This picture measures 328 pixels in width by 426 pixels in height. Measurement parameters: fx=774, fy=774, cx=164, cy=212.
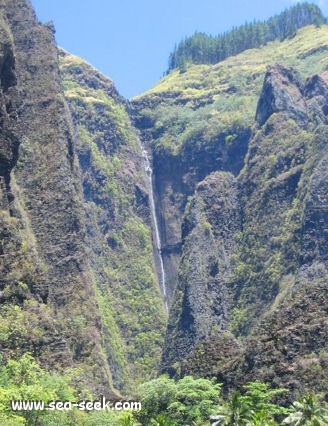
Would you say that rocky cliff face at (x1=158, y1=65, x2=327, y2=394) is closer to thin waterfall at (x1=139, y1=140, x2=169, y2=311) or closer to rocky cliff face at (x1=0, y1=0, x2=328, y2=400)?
rocky cliff face at (x1=0, y1=0, x2=328, y2=400)

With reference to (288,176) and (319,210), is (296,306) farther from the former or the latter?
(288,176)

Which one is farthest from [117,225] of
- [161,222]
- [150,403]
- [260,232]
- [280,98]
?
[150,403]

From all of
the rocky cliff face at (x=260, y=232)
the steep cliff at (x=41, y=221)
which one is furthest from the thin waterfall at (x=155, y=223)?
the steep cliff at (x=41, y=221)

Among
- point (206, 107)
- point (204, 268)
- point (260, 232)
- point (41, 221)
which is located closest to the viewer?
point (41, 221)

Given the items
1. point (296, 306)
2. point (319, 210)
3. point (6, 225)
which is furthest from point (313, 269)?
point (6, 225)

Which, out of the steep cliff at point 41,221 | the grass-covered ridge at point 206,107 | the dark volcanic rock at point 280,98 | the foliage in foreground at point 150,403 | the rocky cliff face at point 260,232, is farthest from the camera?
the grass-covered ridge at point 206,107

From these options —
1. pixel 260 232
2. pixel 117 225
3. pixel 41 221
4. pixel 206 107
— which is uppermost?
pixel 206 107

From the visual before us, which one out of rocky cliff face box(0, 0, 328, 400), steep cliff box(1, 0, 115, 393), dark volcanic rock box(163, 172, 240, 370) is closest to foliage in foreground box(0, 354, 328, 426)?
rocky cliff face box(0, 0, 328, 400)

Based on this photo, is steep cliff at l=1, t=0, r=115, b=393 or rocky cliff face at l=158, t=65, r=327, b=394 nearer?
steep cliff at l=1, t=0, r=115, b=393

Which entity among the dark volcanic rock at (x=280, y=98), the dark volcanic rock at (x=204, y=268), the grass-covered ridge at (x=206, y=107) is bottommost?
the dark volcanic rock at (x=204, y=268)

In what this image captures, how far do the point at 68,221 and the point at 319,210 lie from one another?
38.3m

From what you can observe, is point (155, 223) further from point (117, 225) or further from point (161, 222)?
point (117, 225)

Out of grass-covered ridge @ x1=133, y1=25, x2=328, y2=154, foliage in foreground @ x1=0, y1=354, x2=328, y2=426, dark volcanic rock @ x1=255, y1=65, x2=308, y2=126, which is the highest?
grass-covered ridge @ x1=133, y1=25, x2=328, y2=154

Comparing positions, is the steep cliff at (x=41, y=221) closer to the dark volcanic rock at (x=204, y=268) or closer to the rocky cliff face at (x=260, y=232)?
the rocky cliff face at (x=260, y=232)
